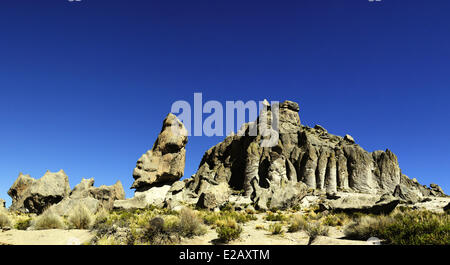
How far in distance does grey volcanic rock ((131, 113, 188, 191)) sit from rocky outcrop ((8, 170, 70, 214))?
13.2m

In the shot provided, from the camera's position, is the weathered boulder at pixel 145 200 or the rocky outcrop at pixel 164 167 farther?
the rocky outcrop at pixel 164 167

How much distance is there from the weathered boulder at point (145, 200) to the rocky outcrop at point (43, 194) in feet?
16.6

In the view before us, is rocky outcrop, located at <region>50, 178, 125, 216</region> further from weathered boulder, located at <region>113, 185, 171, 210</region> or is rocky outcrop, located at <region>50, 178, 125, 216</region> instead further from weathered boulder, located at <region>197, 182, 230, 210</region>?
weathered boulder, located at <region>197, 182, 230, 210</region>

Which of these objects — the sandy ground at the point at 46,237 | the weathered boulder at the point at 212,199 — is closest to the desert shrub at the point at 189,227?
the sandy ground at the point at 46,237

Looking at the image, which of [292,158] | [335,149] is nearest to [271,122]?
[292,158]

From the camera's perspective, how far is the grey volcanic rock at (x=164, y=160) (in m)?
37.6

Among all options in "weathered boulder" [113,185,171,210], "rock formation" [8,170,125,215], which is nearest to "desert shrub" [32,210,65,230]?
"rock formation" [8,170,125,215]

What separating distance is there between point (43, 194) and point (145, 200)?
1029cm

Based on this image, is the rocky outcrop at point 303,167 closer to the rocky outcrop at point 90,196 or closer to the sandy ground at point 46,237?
the rocky outcrop at point 90,196

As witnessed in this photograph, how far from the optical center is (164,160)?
38344mm

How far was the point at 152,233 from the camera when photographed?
1022cm

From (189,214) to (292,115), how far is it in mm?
61219
